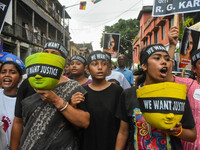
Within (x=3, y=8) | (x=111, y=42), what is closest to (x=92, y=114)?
(x=3, y=8)

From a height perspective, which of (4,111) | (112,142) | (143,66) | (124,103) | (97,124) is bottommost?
(112,142)

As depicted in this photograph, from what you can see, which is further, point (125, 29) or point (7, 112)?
point (125, 29)

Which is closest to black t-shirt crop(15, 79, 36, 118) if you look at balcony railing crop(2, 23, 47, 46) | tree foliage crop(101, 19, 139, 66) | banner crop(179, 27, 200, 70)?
banner crop(179, 27, 200, 70)

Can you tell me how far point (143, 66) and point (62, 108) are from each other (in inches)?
38.1

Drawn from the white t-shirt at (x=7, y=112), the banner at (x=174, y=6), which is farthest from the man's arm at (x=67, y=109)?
the banner at (x=174, y=6)

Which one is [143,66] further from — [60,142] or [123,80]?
[123,80]

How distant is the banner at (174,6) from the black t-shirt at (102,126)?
6.23ft

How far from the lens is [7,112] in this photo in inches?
82.1

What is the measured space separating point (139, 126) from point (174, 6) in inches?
92.8

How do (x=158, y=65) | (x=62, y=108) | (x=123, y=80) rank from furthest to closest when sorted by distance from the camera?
(x=123, y=80) < (x=158, y=65) < (x=62, y=108)

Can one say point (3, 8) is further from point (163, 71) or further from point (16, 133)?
point (163, 71)

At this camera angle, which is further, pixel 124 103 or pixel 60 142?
pixel 124 103

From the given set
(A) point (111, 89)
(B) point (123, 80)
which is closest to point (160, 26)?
(B) point (123, 80)

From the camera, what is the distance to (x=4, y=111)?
2090mm
